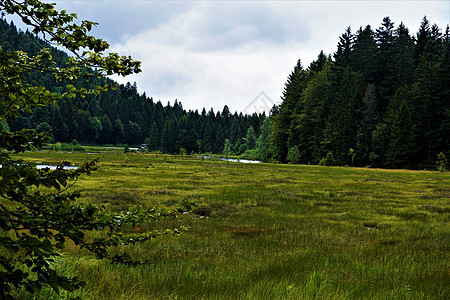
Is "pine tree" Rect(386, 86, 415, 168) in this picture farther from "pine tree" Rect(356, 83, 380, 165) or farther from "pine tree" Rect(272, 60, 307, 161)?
"pine tree" Rect(272, 60, 307, 161)

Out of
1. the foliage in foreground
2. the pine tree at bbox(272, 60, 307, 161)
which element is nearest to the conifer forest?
the pine tree at bbox(272, 60, 307, 161)

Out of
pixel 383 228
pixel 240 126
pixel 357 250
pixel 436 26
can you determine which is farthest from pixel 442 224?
pixel 240 126

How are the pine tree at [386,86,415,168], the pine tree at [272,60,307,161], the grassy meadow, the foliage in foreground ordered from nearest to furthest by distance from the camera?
the foliage in foreground
the grassy meadow
the pine tree at [386,86,415,168]
the pine tree at [272,60,307,161]

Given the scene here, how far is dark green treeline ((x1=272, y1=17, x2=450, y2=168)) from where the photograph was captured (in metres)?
60.4

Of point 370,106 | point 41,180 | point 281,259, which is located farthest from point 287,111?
point 41,180

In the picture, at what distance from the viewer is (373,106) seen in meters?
68.2

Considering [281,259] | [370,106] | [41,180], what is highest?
[370,106]

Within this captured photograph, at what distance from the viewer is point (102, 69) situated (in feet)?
8.97

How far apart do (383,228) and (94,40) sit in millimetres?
12946

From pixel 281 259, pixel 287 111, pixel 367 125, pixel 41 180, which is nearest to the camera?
pixel 41 180

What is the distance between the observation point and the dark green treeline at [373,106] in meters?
60.4

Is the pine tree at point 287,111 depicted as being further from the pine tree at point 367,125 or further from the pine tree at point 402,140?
the pine tree at point 402,140

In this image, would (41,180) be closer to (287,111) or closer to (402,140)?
(402,140)

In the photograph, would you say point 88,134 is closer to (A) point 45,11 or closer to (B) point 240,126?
(B) point 240,126
